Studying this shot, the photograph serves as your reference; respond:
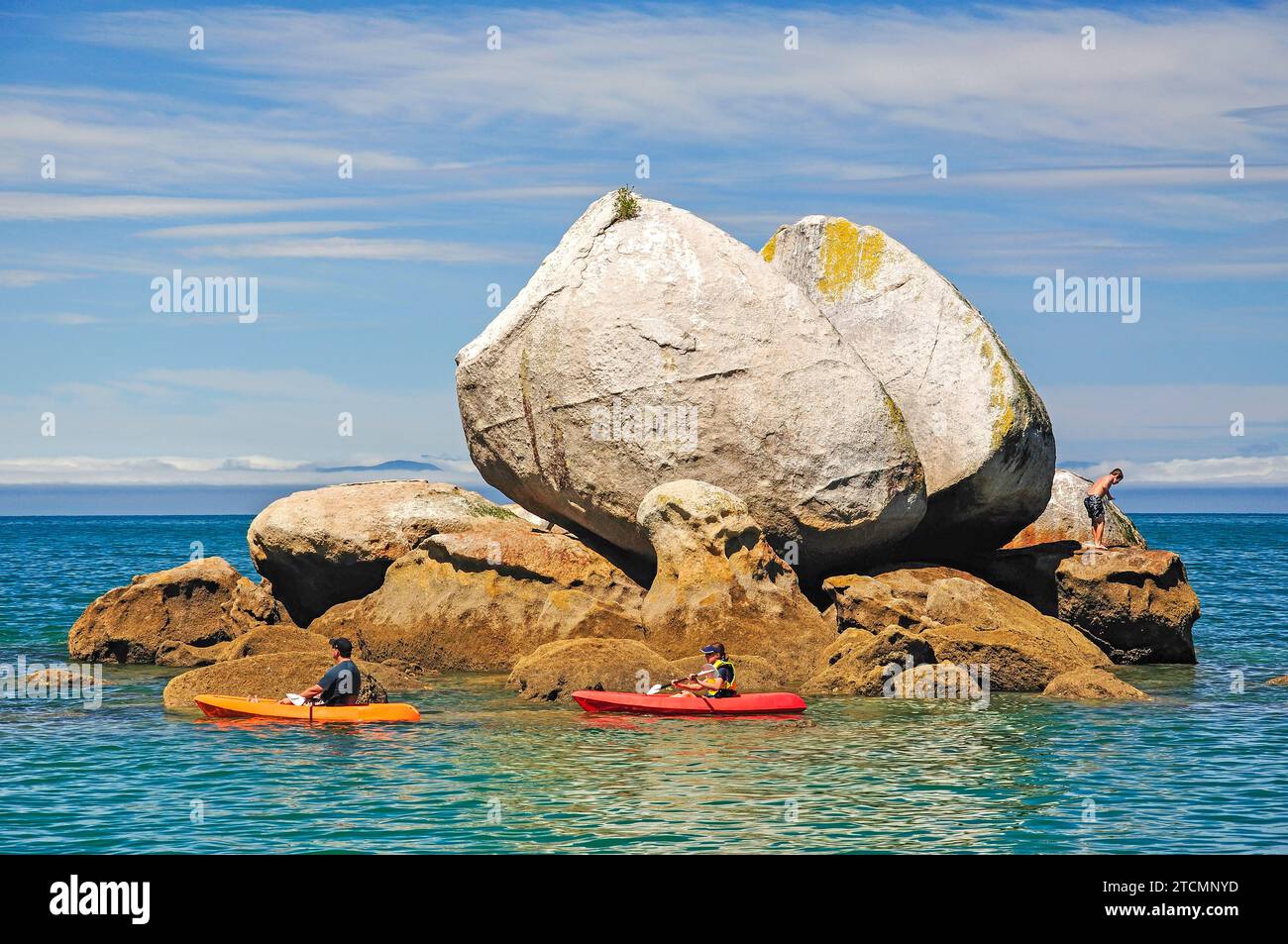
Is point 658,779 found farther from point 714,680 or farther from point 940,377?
point 940,377

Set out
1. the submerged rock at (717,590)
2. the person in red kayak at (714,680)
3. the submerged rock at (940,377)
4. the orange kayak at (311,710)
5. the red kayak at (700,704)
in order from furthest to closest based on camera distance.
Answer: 1. the submerged rock at (940,377)
2. the submerged rock at (717,590)
3. the person in red kayak at (714,680)
4. the red kayak at (700,704)
5. the orange kayak at (311,710)

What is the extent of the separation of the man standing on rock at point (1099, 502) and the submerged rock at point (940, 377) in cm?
145

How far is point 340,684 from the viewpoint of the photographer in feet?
68.3

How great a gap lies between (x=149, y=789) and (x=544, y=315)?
1245 cm

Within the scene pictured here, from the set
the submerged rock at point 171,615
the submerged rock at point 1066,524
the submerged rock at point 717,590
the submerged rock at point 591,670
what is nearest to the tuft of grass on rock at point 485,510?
the submerged rock at point 171,615

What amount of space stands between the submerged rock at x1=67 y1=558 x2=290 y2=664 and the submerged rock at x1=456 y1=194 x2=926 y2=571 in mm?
7466

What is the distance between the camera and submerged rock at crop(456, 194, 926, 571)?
2556cm

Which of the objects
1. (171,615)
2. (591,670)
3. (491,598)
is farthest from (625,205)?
(171,615)

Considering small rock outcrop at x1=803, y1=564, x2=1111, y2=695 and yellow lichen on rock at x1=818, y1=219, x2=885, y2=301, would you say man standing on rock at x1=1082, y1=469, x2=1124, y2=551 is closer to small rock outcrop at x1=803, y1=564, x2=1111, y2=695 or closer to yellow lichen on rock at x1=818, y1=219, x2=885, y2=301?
small rock outcrop at x1=803, y1=564, x2=1111, y2=695

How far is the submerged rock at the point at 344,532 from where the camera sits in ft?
94.3

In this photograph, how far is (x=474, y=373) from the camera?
2758 centimetres

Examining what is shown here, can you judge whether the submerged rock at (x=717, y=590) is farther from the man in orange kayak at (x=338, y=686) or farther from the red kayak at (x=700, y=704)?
the man in orange kayak at (x=338, y=686)

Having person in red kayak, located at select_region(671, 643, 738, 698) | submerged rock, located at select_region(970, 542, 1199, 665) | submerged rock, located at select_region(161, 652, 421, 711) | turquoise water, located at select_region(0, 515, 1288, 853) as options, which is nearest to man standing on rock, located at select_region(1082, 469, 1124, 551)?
submerged rock, located at select_region(970, 542, 1199, 665)
